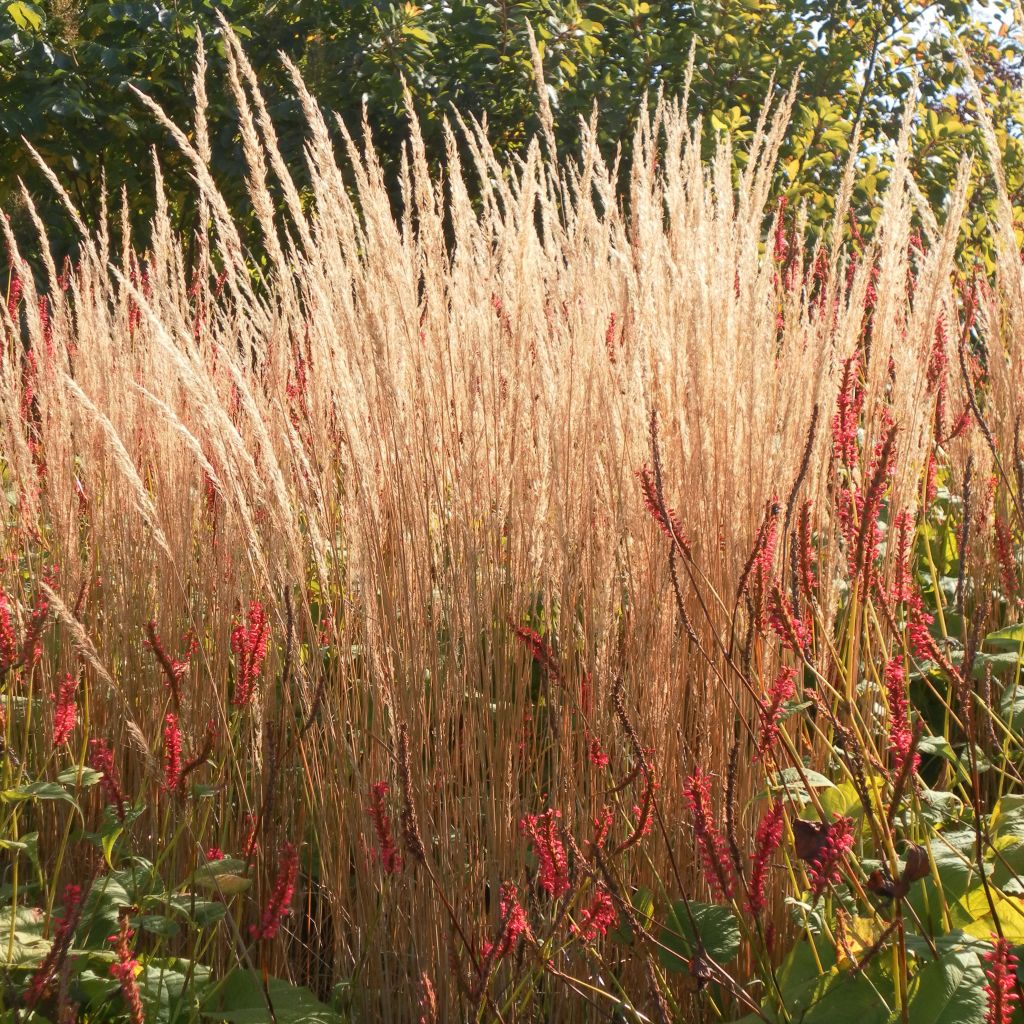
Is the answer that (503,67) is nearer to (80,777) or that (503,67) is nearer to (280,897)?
(80,777)

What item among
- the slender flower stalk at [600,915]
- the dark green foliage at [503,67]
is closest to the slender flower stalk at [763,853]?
the slender flower stalk at [600,915]

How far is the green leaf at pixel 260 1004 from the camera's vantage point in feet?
4.72

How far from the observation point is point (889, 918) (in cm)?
135

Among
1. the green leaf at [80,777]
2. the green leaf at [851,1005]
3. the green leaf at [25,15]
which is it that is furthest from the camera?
the green leaf at [25,15]

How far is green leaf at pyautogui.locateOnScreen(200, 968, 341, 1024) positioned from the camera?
1.44 meters

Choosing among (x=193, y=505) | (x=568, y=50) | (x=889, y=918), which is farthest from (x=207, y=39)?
(x=889, y=918)

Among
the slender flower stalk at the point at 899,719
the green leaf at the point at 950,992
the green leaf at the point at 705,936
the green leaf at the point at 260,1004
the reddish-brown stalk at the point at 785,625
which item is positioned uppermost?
the reddish-brown stalk at the point at 785,625

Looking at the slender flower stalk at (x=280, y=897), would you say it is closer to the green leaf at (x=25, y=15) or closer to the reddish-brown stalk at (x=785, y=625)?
the reddish-brown stalk at (x=785, y=625)

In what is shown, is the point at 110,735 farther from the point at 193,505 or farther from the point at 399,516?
the point at 399,516

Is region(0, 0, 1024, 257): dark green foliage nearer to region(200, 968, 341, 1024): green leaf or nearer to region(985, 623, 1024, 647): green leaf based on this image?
region(985, 623, 1024, 647): green leaf

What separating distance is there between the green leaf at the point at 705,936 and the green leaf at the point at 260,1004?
43 centimetres

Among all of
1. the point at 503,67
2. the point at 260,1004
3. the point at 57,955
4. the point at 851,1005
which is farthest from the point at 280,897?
the point at 503,67

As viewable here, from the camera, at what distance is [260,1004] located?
1.50 m

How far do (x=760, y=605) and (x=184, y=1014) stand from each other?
0.96 metres
